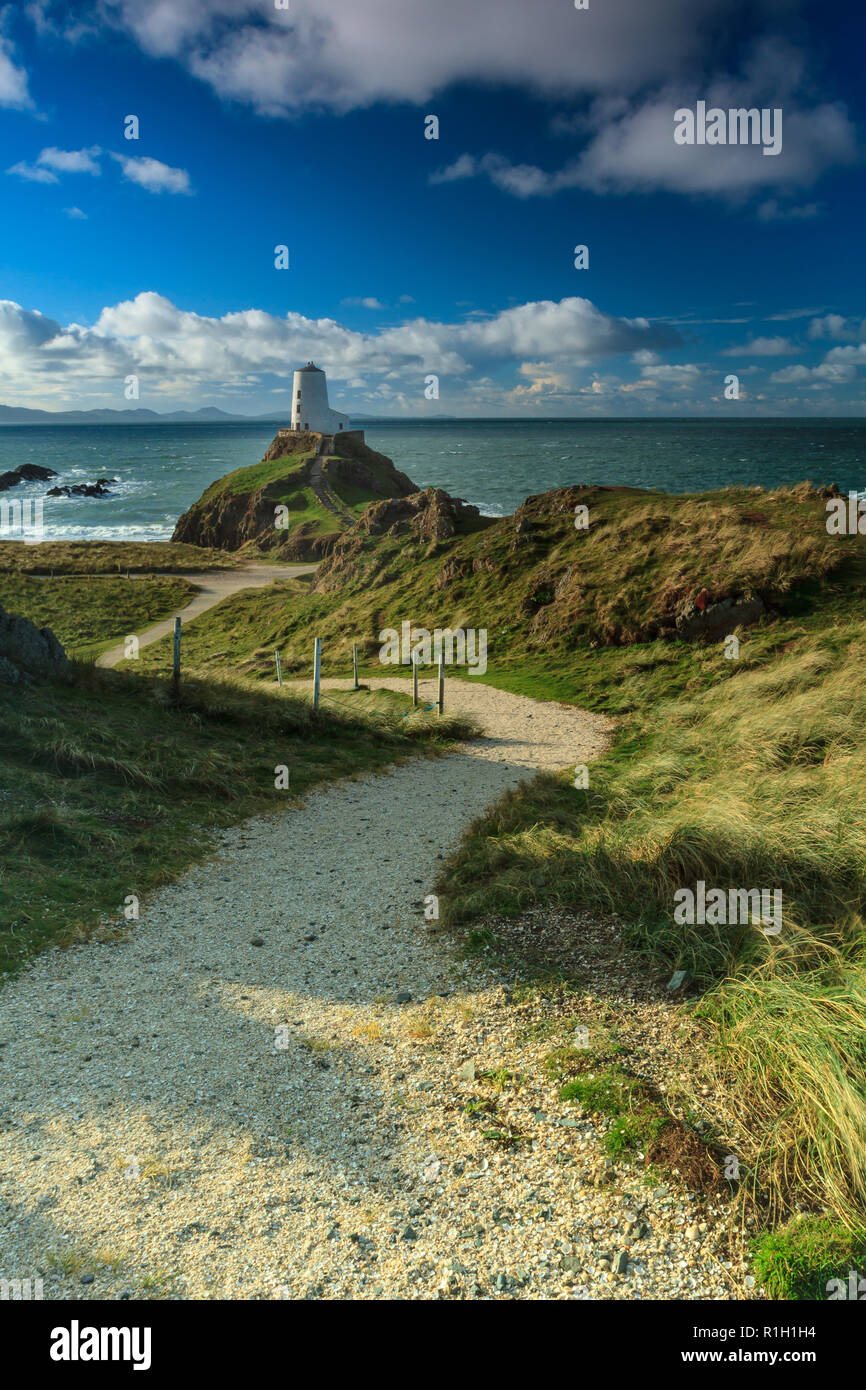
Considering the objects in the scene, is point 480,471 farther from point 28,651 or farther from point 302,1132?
point 302,1132

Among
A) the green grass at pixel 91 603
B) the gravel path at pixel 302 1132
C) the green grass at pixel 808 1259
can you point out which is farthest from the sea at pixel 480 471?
the green grass at pixel 808 1259

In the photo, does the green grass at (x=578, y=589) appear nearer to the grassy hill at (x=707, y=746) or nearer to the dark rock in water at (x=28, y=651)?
the grassy hill at (x=707, y=746)

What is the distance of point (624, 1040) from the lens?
18.8 ft

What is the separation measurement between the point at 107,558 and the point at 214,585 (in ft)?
44.0

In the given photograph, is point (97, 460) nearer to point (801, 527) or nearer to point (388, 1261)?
point (801, 527)

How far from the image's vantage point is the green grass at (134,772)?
28.6 feet

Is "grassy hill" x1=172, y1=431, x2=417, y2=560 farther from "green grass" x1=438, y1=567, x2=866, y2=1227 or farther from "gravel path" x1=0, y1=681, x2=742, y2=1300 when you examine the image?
"gravel path" x1=0, y1=681, x2=742, y2=1300

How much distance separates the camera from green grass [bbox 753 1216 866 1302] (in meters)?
3.81

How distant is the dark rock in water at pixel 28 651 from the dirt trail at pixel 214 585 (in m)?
17.3

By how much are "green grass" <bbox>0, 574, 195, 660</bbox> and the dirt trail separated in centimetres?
71

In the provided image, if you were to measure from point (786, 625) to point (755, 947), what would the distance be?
16.2 m

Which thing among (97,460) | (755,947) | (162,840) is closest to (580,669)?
(162,840)

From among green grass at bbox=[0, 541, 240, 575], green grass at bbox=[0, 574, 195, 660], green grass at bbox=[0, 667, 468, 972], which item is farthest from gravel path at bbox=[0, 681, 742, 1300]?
green grass at bbox=[0, 541, 240, 575]

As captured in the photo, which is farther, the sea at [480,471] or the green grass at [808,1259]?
the sea at [480,471]
